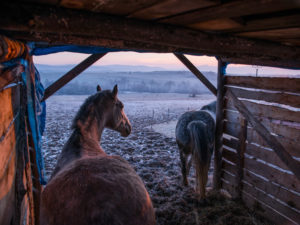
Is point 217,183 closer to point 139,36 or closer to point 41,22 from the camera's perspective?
point 139,36

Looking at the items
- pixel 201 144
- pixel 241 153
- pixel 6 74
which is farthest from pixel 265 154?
pixel 6 74

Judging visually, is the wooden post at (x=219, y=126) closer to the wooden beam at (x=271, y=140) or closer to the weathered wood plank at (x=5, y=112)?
the wooden beam at (x=271, y=140)

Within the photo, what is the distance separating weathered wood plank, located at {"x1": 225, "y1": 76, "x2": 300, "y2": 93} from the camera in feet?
9.94

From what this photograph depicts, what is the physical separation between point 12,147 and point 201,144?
311 cm

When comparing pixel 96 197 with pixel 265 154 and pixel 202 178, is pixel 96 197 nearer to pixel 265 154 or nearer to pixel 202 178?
pixel 202 178

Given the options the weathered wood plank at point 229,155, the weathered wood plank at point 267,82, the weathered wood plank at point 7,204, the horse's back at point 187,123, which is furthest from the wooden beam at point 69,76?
the weathered wood plank at point 229,155

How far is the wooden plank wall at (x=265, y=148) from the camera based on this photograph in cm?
304

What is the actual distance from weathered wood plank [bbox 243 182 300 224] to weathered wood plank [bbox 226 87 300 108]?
5.19 feet

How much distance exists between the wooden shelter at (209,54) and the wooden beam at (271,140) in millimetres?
13

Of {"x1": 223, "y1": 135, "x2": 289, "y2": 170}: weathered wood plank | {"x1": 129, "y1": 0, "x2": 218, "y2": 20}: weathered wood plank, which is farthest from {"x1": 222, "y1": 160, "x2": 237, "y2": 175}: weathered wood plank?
{"x1": 129, "y1": 0, "x2": 218, "y2": 20}: weathered wood plank

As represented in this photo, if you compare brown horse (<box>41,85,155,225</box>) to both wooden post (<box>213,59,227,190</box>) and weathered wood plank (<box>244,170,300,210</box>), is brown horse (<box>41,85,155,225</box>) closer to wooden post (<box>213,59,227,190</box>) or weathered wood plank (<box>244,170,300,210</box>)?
weathered wood plank (<box>244,170,300,210</box>)

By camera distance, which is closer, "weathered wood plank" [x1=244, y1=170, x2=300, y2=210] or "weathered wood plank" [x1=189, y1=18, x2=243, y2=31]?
"weathered wood plank" [x1=189, y1=18, x2=243, y2=31]

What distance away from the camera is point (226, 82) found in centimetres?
433

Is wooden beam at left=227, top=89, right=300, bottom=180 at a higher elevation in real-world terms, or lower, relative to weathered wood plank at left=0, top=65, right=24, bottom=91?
lower
